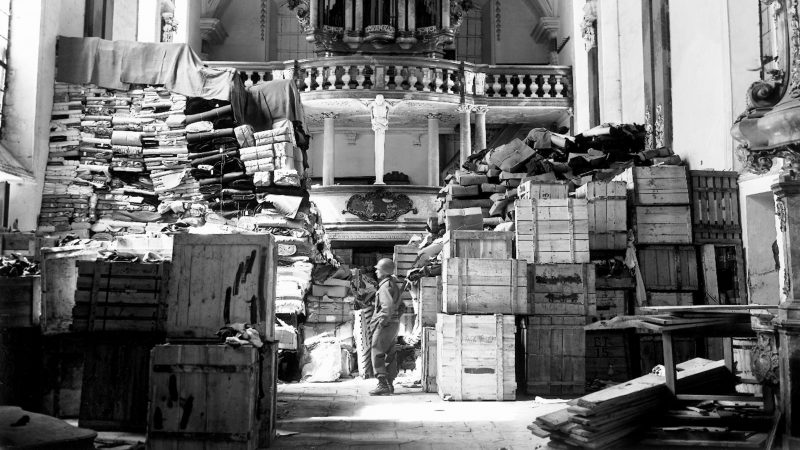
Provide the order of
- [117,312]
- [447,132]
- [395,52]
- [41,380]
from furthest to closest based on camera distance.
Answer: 1. [447,132]
2. [395,52]
3. [41,380]
4. [117,312]

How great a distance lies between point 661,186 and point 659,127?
346 centimetres

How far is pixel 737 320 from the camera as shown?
6836mm

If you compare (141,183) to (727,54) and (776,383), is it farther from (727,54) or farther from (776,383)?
(776,383)

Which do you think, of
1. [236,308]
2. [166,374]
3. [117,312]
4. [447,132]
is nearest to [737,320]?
[236,308]

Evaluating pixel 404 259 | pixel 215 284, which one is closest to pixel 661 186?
pixel 404 259

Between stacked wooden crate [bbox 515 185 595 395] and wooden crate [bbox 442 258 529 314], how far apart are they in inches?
15.6

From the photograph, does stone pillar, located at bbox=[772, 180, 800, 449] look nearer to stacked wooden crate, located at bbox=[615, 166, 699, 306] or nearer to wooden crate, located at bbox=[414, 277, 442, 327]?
stacked wooden crate, located at bbox=[615, 166, 699, 306]

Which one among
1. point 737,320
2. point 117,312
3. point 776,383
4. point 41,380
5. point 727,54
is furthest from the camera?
point 727,54

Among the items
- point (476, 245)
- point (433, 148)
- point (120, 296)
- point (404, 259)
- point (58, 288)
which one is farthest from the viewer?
point (433, 148)

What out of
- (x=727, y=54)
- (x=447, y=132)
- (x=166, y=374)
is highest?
(x=447, y=132)

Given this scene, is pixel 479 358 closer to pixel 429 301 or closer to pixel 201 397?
pixel 429 301

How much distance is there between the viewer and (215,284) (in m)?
6.95

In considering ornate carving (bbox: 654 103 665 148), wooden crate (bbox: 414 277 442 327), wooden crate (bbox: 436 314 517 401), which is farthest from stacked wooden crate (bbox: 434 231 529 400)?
ornate carving (bbox: 654 103 665 148)

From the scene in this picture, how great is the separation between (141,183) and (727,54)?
956cm
